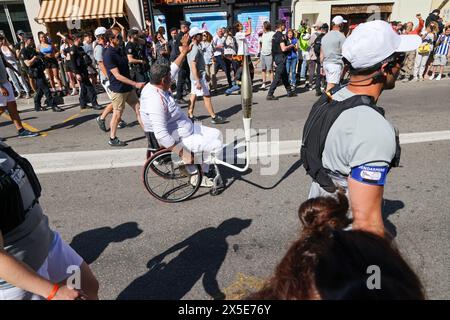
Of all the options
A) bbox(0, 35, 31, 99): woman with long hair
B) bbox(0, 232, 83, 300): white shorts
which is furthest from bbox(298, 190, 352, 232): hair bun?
bbox(0, 35, 31, 99): woman with long hair

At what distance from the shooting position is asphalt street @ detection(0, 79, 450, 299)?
8.82 feet

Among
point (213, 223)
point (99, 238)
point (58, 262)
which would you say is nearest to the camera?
point (58, 262)

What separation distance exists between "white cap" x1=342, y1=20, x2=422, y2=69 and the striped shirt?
10.2m

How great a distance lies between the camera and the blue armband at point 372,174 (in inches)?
55.5

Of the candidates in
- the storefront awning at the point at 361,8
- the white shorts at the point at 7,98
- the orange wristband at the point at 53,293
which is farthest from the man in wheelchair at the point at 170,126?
the storefront awning at the point at 361,8

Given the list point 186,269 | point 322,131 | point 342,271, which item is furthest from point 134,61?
point 342,271

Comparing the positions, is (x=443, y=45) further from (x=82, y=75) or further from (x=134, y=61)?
(x=82, y=75)

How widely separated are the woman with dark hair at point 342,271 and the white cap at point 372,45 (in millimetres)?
986

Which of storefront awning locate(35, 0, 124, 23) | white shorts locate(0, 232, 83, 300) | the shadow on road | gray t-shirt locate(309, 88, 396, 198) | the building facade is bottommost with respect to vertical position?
the shadow on road

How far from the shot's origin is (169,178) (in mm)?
4270

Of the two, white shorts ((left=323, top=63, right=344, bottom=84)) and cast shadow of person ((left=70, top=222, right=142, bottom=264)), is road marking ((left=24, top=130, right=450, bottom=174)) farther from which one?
white shorts ((left=323, top=63, right=344, bottom=84))

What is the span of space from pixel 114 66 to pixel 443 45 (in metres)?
9.54

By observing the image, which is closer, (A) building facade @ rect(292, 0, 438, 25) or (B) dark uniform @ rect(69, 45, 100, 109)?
(B) dark uniform @ rect(69, 45, 100, 109)
